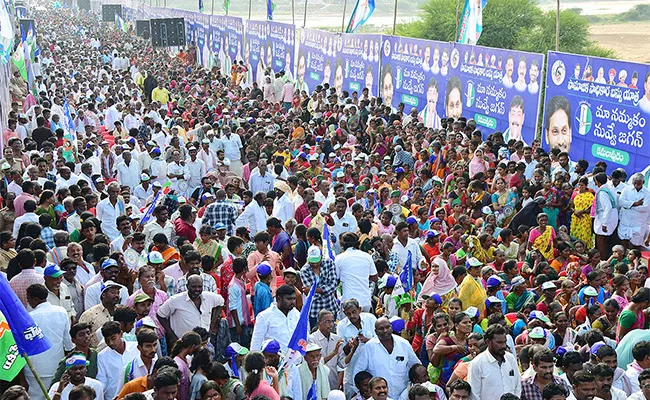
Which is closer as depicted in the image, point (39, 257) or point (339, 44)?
point (39, 257)

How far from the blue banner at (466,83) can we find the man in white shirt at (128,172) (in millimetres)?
6299

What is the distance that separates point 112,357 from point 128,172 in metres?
7.62

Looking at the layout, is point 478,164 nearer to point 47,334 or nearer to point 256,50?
point 47,334

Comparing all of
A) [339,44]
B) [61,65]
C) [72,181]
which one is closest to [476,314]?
[72,181]

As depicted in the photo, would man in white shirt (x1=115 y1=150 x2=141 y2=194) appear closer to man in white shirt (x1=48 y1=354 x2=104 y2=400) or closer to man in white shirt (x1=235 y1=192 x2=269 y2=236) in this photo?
man in white shirt (x1=235 y1=192 x2=269 y2=236)

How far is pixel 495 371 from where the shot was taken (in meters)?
6.60

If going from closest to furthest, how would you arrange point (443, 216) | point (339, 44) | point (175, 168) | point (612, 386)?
point (612, 386) → point (443, 216) → point (175, 168) → point (339, 44)

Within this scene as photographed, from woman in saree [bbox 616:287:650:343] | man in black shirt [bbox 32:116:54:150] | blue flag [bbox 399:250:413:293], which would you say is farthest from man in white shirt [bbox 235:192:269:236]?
man in black shirt [bbox 32:116:54:150]

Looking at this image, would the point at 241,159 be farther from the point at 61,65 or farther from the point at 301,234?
the point at 61,65

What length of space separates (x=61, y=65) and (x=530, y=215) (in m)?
26.5

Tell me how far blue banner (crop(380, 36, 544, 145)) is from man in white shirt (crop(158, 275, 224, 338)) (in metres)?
9.27

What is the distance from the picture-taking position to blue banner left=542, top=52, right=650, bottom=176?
13.1m

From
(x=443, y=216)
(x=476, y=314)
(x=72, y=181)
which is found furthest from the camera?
(x=72, y=181)

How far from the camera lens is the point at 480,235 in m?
10.3
